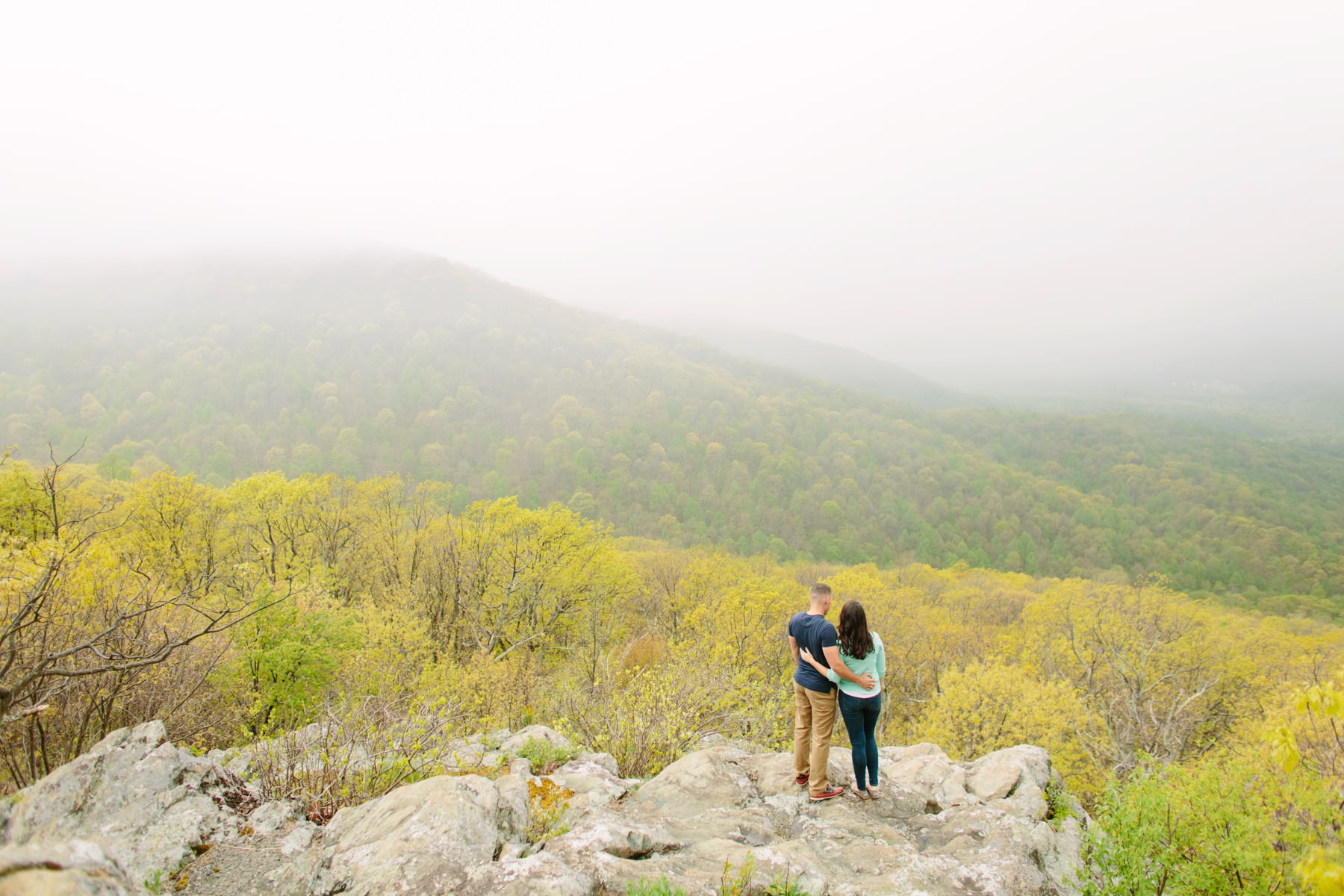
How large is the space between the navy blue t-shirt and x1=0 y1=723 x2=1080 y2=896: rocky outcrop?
1837 millimetres

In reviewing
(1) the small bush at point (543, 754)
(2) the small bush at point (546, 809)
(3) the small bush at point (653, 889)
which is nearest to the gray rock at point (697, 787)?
(2) the small bush at point (546, 809)

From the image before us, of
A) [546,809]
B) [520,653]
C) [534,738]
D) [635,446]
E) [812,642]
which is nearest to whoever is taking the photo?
[546,809]

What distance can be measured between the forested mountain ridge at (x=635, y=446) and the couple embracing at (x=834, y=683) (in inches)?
3580

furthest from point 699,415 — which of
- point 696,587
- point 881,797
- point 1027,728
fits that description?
point 881,797

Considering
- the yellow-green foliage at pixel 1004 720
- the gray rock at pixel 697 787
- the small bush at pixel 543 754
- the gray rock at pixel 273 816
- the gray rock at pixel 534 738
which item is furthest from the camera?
the yellow-green foliage at pixel 1004 720

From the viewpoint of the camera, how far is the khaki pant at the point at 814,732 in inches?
295

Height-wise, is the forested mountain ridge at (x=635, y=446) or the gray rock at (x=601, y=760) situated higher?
the gray rock at (x=601, y=760)

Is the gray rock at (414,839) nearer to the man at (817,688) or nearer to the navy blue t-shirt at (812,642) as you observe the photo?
the man at (817,688)

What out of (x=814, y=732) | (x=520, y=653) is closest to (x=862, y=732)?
(x=814, y=732)

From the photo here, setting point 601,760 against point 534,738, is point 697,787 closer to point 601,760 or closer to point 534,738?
point 601,760

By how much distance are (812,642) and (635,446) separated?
130509mm

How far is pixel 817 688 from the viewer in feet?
24.5

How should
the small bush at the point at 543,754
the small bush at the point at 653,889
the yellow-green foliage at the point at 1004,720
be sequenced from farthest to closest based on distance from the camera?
the yellow-green foliage at the point at 1004,720 < the small bush at the point at 543,754 < the small bush at the point at 653,889

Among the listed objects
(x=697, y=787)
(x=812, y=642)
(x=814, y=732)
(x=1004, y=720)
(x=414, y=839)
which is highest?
(x=812, y=642)
